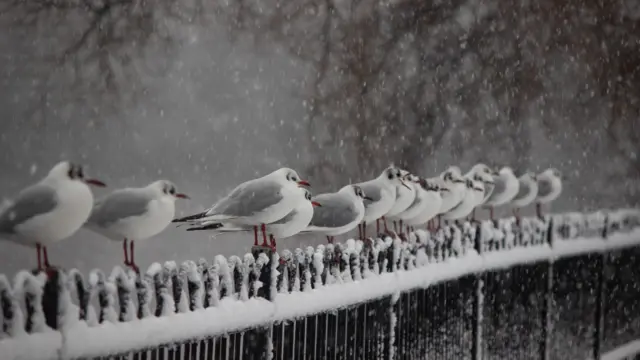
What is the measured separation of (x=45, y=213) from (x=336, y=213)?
1726 mm

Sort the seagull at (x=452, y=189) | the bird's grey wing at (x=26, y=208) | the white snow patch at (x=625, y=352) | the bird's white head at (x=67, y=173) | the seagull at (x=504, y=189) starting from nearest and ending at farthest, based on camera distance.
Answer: the bird's grey wing at (x=26, y=208)
the bird's white head at (x=67, y=173)
the seagull at (x=452, y=189)
the white snow patch at (x=625, y=352)
the seagull at (x=504, y=189)

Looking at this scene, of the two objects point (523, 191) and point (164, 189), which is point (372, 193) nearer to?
point (164, 189)

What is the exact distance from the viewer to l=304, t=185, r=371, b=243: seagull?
434 centimetres

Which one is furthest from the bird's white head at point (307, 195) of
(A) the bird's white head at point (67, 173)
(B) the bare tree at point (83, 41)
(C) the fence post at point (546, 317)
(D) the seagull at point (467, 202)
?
(B) the bare tree at point (83, 41)

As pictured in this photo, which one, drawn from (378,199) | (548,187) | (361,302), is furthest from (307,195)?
(548,187)

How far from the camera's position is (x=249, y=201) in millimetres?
3828

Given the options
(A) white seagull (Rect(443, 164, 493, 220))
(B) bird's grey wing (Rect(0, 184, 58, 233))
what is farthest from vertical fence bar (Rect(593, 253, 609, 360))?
(B) bird's grey wing (Rect(0, 184, 58, 233))

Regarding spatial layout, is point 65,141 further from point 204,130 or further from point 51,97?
point 204,130

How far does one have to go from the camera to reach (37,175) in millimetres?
11367

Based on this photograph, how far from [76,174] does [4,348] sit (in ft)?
3.52

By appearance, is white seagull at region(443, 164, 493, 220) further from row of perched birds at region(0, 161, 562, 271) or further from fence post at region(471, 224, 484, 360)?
fence post at region(471, 224, 484, 360)

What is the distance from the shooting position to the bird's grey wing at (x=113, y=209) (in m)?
3.59

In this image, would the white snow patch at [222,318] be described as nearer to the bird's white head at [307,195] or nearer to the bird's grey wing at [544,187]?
the bird's white head at [307,195]

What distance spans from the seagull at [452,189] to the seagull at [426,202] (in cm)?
30
